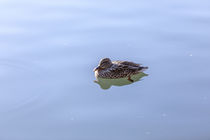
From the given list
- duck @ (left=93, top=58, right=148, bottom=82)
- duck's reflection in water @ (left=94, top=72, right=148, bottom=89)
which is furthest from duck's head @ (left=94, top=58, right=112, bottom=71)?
duck's reflection in water @ (left=94, top=72, right=148, bottom=89)

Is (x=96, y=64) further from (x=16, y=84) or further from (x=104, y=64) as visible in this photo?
(x=16, y=84)

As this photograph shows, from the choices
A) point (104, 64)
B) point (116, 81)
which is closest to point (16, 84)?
point (104, 64)

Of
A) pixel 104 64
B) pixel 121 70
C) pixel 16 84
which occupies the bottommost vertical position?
pixel 16 84

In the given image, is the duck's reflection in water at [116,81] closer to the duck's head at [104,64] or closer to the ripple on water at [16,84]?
the duck's head at [104,64]

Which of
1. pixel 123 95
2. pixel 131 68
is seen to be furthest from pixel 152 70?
pixel 123 95

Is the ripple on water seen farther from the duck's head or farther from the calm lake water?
the duck's head
